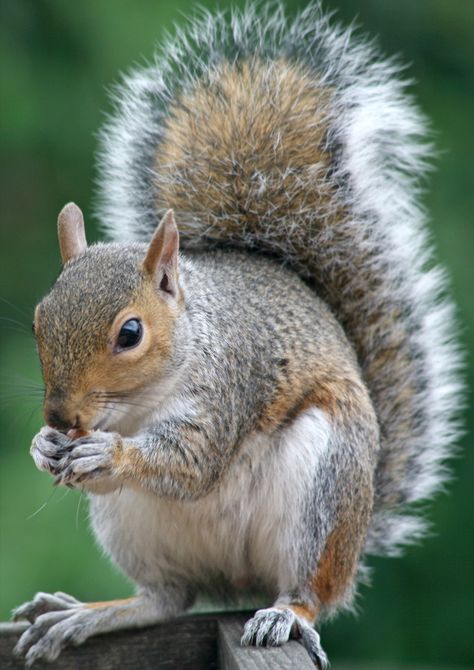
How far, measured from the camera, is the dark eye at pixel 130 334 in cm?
197

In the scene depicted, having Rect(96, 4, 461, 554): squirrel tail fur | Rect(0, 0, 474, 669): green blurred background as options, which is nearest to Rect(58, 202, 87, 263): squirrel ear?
Rect(96, 4, 461, 554): squirrel tail fur

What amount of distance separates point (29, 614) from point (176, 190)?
841 millimetres

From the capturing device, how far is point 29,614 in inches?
94.1

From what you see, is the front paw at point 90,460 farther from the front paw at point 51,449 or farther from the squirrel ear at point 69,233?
the squirrel ear at point 69,233

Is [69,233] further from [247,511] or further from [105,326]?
[247,511]

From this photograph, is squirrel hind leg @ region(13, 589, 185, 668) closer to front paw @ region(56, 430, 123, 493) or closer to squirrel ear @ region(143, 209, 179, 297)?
front paw @ region(56, 430, 123, 493)

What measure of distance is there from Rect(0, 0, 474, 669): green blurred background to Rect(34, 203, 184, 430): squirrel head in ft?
3.80

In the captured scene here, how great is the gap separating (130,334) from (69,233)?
0.27 meters

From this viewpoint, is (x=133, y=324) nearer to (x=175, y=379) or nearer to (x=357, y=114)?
(x=175, y=379)

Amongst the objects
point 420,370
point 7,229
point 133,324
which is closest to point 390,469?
point 420,370

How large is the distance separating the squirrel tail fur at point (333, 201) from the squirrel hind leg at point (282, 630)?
1.39 feet

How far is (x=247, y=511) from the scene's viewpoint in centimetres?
227

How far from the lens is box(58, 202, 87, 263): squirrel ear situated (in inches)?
85.8

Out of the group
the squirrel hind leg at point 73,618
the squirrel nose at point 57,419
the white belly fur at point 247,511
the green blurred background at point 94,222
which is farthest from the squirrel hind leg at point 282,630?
the green blurred background at point 94,222
